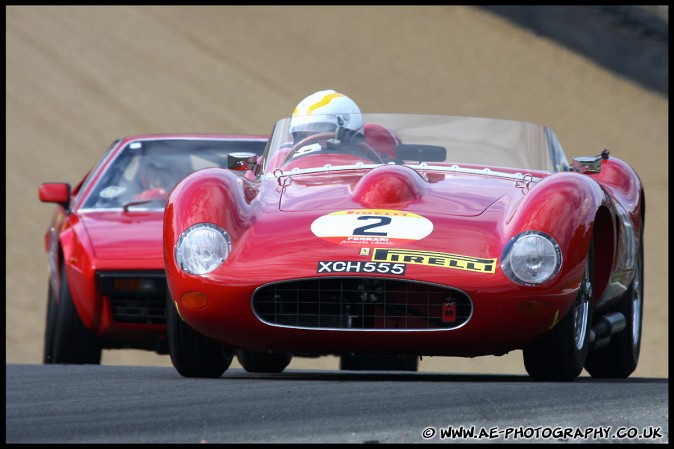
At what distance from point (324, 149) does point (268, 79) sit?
16.8 m

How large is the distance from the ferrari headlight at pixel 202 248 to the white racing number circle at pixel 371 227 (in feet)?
1.18

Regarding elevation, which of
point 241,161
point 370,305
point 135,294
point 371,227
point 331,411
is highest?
point 241,161

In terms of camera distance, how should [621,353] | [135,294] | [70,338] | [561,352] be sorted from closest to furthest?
[561,352] < [621,353] < [135,294] < [70,338]

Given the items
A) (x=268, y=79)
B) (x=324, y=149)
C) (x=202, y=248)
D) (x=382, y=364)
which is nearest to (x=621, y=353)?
(x=324, y=149)

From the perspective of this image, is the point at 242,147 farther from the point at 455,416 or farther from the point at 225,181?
the point at 455,416

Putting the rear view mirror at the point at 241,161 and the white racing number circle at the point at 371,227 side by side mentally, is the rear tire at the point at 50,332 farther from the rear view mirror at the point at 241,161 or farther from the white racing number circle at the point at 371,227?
the white racing number circle at the point at 371,227

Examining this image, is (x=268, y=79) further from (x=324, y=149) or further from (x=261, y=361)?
(x=324, y=149)

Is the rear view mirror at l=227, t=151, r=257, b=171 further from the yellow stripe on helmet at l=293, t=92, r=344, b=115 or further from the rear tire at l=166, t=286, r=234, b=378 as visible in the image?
the rear tire at l=166, t=286, r=234, b=378

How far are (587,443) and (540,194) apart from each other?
2.12 metres

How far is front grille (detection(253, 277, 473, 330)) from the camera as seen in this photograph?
5.71 metres

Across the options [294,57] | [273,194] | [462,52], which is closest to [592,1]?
[462,52]

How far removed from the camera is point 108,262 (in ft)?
28.2

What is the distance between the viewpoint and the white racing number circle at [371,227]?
5.80 metres

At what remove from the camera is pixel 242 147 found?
10.0 meters
